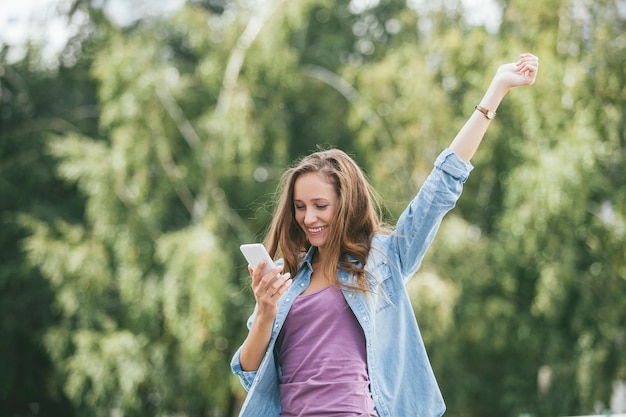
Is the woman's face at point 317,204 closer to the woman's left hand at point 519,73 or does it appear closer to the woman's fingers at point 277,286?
the woman's fingers at point 277,286

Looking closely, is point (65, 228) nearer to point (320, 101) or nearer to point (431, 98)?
point (320, 101)

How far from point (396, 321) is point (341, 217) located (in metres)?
0.22

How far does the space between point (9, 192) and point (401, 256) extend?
23.4ft

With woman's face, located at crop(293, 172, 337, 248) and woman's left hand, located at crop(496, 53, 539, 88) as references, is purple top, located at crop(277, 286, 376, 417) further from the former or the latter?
woman's left hand, located at crop(496, 53, 539, 88)

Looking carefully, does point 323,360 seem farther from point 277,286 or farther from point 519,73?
point 519,73

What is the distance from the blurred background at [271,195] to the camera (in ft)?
23.7

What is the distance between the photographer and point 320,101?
8.39 meters

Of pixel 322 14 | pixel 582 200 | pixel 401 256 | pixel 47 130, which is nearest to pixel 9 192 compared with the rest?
pixel 47 130

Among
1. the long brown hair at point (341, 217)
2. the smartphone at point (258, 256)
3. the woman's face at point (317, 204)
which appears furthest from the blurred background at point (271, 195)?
the smartphone at point (258, 256)

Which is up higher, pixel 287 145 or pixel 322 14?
pixel 322 14

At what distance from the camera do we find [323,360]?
5.27 feet

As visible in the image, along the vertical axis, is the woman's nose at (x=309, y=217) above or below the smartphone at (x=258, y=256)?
above

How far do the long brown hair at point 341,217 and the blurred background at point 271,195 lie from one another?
5.17 m

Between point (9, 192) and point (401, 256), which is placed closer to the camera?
point (401, 256)
